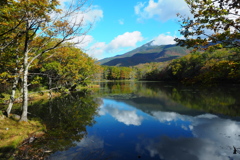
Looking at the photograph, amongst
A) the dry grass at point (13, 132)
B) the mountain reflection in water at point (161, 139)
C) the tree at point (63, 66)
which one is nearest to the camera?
the dry grass at point (13, 132)

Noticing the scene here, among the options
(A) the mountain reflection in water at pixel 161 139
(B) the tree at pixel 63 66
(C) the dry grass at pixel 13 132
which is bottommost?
(A) the mountain reflection in water at pixel 161 139

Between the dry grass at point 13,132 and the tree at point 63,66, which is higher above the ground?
the tree at point 63,66

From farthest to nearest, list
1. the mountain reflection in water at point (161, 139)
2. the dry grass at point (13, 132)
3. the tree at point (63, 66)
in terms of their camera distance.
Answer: the tree at point (63, 66) → the mountain reflection in water at point (161, 139) → the dry grass at point (13, 132)

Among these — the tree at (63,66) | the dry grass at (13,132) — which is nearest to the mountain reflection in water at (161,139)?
the dry grass at (13,132)

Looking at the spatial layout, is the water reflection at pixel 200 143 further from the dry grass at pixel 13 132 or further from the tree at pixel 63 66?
the tree at pixel 63 66

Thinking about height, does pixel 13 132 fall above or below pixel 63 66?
below

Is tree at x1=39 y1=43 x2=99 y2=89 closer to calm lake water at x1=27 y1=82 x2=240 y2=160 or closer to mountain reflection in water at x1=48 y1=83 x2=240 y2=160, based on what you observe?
calm lake water at x1=27 y1=82 x2=240 y2=160

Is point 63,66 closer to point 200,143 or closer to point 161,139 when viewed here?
A: point 161,139

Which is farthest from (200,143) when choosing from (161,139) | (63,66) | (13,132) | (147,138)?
(63,66)

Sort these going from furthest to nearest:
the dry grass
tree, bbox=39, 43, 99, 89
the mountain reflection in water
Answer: tree, bbox=39, 43, 99, 89, the mountain reflection in water, the dry grass

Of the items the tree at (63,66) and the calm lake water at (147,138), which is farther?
the tree at (63,66)

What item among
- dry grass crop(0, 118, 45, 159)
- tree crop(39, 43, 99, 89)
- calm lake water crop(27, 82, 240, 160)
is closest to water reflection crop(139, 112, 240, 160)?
calm lake water crop(27, 82, 240, 160)

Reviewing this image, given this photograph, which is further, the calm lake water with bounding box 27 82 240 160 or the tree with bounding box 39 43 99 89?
the tree with bounding box 39 43 99 89

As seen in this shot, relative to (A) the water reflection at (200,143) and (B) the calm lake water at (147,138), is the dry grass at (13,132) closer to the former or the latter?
(B) the calm lake water at (147,138)
